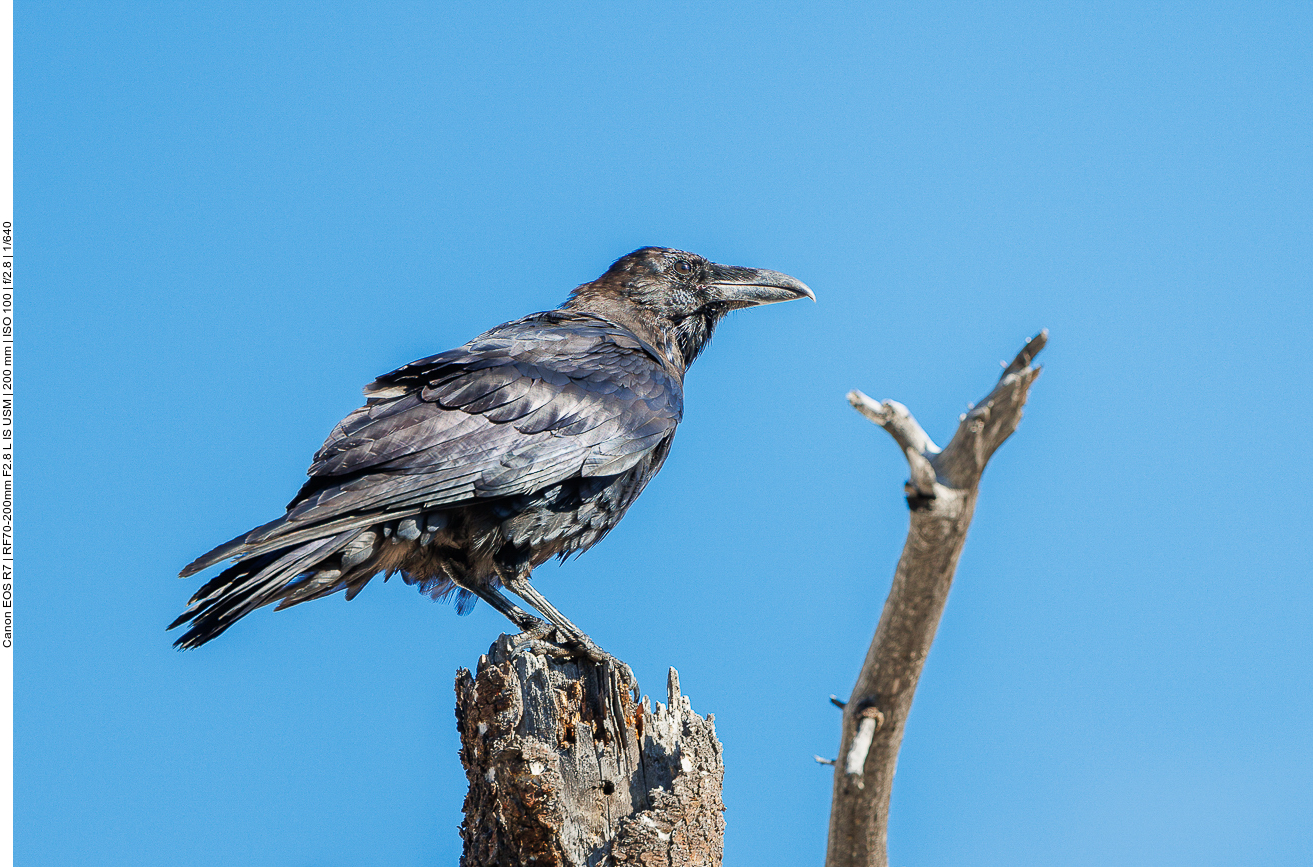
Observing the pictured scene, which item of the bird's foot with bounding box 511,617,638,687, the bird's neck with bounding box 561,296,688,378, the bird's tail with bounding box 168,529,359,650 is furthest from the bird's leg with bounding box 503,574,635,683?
the bird's neck with bounding box 561,296,688,378

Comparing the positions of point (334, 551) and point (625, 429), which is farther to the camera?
point (625, 429)

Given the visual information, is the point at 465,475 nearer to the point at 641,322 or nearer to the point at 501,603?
the point at 501,603

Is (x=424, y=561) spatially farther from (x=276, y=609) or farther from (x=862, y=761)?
(x=862, y=761)

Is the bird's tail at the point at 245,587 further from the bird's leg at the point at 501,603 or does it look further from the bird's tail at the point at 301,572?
the bird's leg at the point at 501,603

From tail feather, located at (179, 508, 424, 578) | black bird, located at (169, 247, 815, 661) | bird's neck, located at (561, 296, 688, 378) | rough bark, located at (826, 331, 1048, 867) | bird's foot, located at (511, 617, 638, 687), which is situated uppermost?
bird's neck, located at (561, 296, 688, 378)

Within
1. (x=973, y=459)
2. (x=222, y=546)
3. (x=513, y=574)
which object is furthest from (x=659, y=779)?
(x=973, y=459)

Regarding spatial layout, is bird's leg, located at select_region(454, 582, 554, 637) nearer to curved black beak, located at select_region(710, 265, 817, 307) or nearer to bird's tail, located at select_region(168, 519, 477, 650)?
bird's tail, located at select_region(168, 519, 477, 650)

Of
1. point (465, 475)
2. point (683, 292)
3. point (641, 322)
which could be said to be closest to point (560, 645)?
point (465, 475)

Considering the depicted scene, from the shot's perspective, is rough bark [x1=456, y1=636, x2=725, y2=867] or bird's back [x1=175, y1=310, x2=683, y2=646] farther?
bird's back [x1=175, y1=310, x2=683, y2=646]
